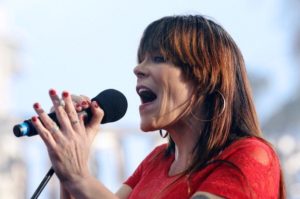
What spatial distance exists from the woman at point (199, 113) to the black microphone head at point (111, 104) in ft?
0.24

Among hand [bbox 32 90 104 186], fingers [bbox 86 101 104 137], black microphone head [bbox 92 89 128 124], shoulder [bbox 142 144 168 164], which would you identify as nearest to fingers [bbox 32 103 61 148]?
hand [bbox 32 90 104 186]

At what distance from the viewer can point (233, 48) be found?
302 cm

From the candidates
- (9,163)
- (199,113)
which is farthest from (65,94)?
(9,163)

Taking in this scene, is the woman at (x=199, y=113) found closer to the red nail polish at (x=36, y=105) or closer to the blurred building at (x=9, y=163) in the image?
the red nail polish at (x=36, y=105)

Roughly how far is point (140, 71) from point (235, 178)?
0.43 m

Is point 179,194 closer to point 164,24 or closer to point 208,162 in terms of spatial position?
point 208,162

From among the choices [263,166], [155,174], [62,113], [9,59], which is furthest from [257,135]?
[9,59]

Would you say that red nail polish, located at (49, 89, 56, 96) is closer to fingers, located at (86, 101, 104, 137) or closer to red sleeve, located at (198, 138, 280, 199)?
fingers, located at (86, 101, 104, 137)

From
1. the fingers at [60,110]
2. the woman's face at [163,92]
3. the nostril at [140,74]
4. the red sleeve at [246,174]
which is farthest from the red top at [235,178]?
the fingers at [60,110]

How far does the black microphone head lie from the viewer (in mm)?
2875

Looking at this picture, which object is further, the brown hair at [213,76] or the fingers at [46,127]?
the brown hair at [213,76]

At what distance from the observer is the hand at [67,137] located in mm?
2639

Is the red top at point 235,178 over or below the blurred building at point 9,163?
over

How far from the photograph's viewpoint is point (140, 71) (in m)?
2.99
